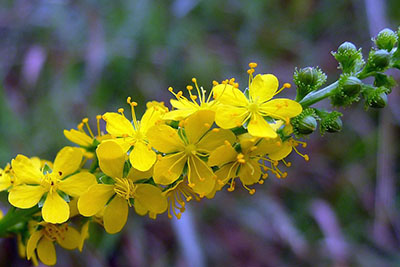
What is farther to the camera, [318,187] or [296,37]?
[296,37]

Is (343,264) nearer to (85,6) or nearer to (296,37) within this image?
(296,37)

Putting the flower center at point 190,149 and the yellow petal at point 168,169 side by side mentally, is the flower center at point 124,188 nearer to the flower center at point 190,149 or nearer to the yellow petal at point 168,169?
the yellow petal at point 168,169

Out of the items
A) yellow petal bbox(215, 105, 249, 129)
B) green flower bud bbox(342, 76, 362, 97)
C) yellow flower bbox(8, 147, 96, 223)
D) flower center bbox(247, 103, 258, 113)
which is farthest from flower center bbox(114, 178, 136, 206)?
green flower bud bbox(342, 76, 362, 97)

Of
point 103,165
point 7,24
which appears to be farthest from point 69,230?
point 7,24

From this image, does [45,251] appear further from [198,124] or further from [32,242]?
[198,124]

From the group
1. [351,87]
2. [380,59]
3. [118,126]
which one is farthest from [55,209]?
[380,59]

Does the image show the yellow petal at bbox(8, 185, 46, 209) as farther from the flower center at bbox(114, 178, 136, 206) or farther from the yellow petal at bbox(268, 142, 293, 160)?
the yellow petal at bbox(268, 142, 293, 160)
